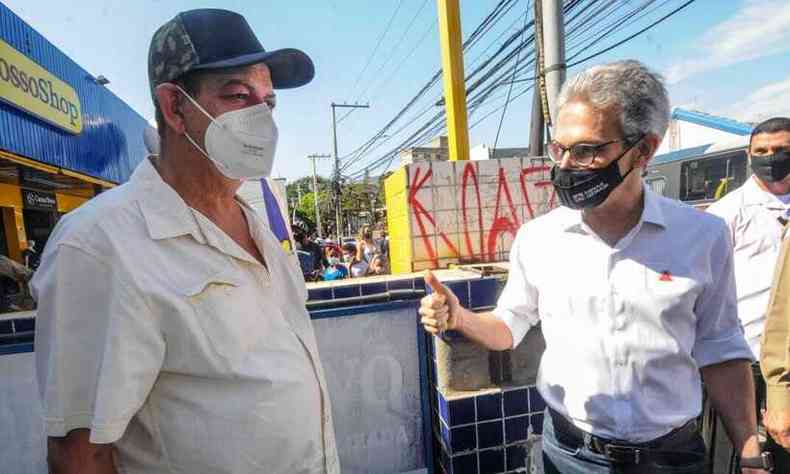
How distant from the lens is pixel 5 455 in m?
2.09

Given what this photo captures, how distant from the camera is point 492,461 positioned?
229 cm

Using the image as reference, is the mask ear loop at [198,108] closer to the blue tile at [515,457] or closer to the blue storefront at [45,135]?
the blue tile at [515,457]

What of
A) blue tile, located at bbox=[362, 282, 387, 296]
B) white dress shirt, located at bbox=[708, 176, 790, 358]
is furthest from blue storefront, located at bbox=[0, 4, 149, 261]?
white dress shirt, located at bbox=[708, 176, 790, 358]

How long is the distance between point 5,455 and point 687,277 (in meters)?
3.01

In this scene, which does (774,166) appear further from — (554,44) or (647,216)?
(554,44)

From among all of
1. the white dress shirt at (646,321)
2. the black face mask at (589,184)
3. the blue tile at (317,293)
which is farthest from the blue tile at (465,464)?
the black face mask at (589,184)

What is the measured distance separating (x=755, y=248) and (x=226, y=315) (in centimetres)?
297

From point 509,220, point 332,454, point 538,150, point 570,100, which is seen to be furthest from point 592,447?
point 538,150

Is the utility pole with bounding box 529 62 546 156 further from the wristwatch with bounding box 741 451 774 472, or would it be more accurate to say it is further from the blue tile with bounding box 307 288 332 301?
the wristwatch with bounding box 741 451 774 472

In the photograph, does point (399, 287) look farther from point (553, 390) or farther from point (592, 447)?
point (592, 447)

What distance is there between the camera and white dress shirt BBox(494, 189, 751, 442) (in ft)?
4.64

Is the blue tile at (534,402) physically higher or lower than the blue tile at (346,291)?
lower

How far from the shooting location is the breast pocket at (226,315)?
1074mm

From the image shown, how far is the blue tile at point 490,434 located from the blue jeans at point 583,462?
1.95 feet
